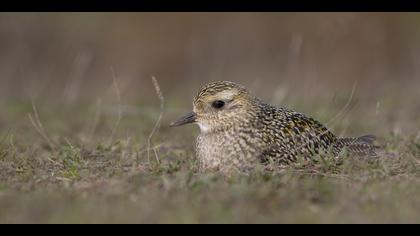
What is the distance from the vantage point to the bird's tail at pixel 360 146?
8.55 m

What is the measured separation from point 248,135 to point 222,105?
0.56 m

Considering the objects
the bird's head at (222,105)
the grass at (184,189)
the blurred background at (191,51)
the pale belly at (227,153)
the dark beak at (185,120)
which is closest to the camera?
the grass at (184,189)

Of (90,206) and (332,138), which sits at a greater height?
(332,138)

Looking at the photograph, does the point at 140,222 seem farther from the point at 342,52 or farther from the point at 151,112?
the point at 342,52

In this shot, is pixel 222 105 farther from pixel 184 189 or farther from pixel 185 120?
pixel 184 189

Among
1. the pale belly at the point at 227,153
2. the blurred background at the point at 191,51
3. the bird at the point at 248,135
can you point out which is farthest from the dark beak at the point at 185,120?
the blurred background at the point at 191,51

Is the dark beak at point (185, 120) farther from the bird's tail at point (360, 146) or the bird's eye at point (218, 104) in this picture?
the bird's tail at point (360, 146)

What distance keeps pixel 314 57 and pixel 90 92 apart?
5.98 meters

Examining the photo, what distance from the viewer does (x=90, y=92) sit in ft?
62.7

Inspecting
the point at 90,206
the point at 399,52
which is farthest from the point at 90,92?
the point at 90,206

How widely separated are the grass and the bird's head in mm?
504

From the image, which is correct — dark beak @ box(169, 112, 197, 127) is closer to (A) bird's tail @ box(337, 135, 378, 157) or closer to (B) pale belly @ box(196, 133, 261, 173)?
(B) pale belly @ box(196, 133, 261, 173)

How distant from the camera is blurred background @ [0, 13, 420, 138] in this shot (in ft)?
62.7
